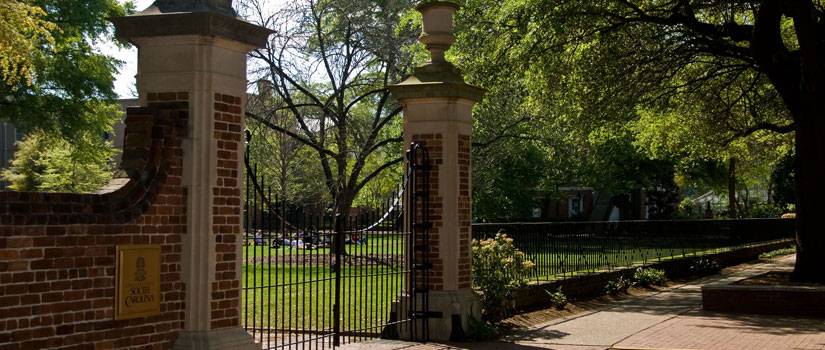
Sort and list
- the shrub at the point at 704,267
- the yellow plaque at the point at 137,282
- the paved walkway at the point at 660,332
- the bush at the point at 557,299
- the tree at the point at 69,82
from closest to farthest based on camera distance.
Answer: the yellow plaque at the point at 137,282, the paved walkway at the point at 660,332, the bush at the point at 557,299, the shrub at the point at 704,267, the tree at the point at 69,82

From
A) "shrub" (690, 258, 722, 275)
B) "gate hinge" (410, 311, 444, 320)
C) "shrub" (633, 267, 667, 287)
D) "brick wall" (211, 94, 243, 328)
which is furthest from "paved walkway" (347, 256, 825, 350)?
"shrub" (690, 258, 722, 275)

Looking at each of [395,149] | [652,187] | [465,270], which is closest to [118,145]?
[652,187]

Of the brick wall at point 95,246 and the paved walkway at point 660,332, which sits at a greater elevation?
the brick wall at point 95,246

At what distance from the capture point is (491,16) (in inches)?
724

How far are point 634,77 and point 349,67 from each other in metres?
10.1

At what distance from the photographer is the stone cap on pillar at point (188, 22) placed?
7012mm

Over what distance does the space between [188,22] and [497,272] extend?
280 inches

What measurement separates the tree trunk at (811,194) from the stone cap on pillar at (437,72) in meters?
7.62

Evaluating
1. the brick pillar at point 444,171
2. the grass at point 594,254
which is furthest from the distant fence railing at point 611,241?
the brick pillar at point 444,171

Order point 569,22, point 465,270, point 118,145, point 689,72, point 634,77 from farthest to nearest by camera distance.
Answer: point 118,145
point 689,72
point 634,77
point 569,22
point 465,270

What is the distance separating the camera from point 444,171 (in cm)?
1166

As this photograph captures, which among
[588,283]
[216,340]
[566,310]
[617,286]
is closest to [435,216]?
[566,310]

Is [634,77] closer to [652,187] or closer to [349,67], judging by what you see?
[349,67]

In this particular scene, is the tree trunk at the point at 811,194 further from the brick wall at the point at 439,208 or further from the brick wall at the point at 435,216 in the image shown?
the brick wall at the point at 435,216
